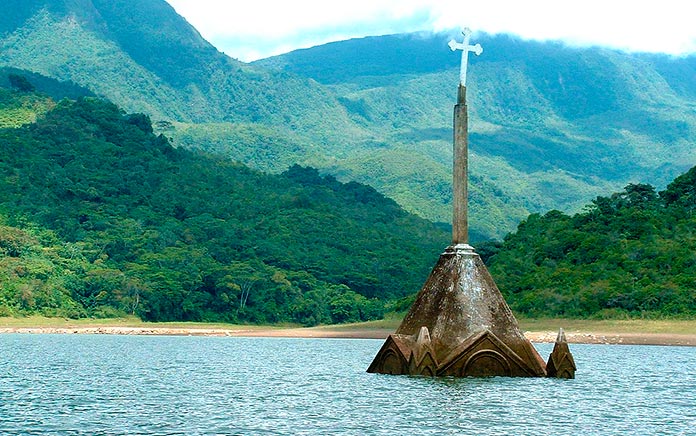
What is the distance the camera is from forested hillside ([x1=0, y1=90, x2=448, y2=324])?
135 meters

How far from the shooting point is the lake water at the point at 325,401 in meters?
32.5

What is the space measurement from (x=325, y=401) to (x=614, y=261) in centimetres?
6982

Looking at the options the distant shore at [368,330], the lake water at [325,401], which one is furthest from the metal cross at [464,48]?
the distant shore at [368,330]

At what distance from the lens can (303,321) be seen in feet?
470

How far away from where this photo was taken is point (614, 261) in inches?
4119

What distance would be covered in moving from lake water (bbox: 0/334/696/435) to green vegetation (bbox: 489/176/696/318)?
114ft

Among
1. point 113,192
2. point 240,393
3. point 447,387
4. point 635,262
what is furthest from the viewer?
point 113,192

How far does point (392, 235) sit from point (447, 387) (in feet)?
484

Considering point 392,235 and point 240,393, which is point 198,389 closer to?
point 240,393

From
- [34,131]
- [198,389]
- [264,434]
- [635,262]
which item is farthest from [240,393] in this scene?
[34,131]

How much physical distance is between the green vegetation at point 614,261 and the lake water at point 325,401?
3468cm

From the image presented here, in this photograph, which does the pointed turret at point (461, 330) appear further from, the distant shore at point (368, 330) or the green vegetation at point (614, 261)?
the green vegetation at point (614, 261)

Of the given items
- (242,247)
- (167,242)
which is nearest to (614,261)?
(242,247)

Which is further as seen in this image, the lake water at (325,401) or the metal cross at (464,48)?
the metal cross at (464,48)
